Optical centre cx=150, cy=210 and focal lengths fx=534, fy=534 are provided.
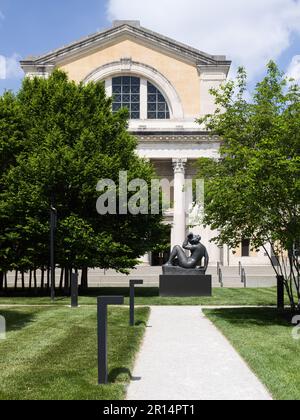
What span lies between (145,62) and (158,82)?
2175mm

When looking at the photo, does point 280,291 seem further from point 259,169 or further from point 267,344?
point 267,344

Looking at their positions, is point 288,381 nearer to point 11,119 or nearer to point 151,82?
point 11,119

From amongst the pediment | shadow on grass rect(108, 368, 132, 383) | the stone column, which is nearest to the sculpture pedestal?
shadow on grass rect(108, 368, 132, 383)

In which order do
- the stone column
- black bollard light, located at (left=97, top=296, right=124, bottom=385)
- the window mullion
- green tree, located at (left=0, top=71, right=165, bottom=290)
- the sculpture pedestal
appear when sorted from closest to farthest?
1. black bollard light, located at (left=97, top=296, right=124, bottom=385)
2. the sculpture pedestal
3. green tree, located at (left=0, top=71, right=165, bottom=290)
4. the stone column
5. the window mullion

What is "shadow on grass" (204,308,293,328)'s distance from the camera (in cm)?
1447

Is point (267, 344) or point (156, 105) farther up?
point (156, 105)

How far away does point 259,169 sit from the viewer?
13375mm

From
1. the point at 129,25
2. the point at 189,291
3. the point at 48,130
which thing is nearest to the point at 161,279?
the point at 189,291

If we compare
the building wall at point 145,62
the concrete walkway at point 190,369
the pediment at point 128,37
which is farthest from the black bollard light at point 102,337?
the pediment at point 128,37

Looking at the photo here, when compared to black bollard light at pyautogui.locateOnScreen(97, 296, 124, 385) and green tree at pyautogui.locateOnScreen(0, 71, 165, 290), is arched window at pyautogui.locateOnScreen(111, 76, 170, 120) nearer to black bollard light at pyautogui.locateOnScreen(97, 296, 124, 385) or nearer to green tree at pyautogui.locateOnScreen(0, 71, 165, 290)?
green tree at pyautogui.locateOnScreen(0, 71, 165, 290)

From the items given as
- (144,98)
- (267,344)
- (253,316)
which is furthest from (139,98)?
(267,344)

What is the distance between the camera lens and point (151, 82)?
48750 mm

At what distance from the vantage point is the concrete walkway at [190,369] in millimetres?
7016

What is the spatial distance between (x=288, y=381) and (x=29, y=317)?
369 inches
